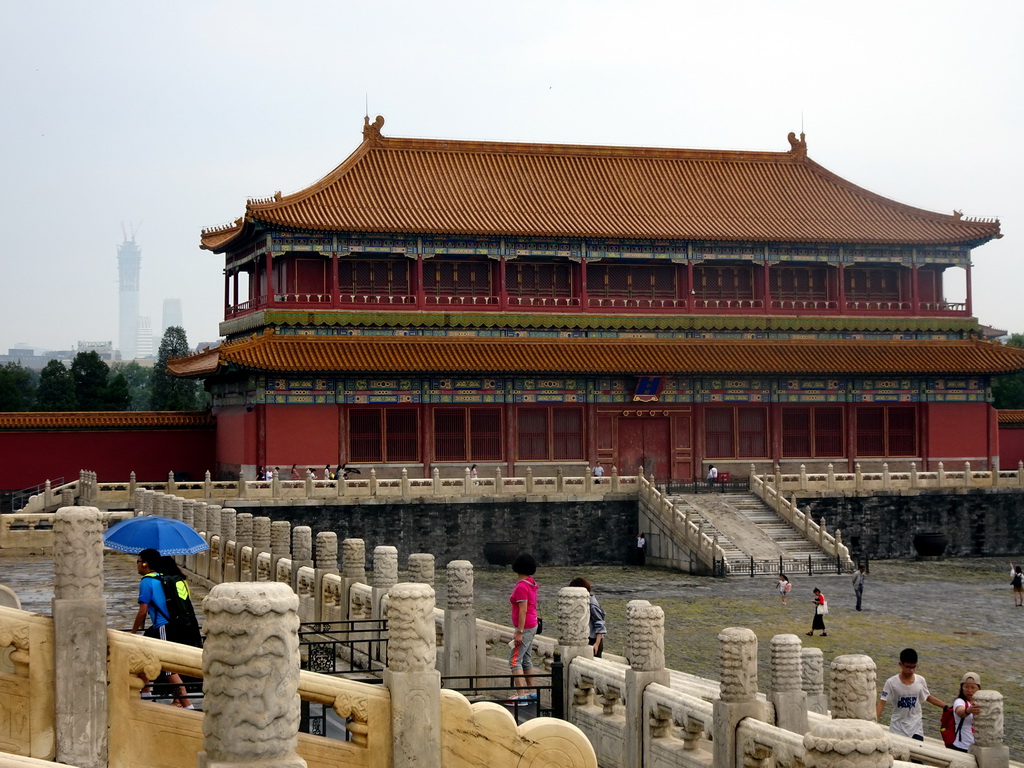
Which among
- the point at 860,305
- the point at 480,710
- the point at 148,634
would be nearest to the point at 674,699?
the point at 480,710

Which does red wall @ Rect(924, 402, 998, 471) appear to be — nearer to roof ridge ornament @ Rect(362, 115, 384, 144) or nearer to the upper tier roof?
the upper tier roof

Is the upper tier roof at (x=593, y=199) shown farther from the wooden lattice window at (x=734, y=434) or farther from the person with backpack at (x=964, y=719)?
the person with backpack at (x=964, y=719)

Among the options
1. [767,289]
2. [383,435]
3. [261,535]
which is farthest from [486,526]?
[261,535]

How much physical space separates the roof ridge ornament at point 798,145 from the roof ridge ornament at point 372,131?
1692cm

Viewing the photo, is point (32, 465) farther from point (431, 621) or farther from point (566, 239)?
point (431, 621)

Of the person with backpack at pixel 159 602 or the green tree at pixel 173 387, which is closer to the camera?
the person with backpack at pixel 159 602

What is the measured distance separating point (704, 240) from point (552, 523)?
526 inches

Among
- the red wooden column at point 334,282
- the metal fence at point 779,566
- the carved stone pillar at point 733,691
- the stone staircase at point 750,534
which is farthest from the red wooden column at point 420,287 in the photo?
the carved stone pillar at point 733,691

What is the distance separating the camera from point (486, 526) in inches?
1676

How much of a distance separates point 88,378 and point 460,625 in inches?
2307

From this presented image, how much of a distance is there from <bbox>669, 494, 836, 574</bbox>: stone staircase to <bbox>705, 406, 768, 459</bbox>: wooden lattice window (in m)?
4.86

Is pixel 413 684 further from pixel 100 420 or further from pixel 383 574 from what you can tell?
pixel 100 420

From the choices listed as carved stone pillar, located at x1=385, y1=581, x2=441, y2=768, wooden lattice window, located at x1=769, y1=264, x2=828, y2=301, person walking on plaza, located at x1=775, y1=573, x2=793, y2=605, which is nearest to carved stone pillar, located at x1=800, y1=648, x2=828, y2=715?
carved stone pillar, located at x1=385, y1=581, x2=441, y2=768

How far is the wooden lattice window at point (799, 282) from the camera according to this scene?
172ft
